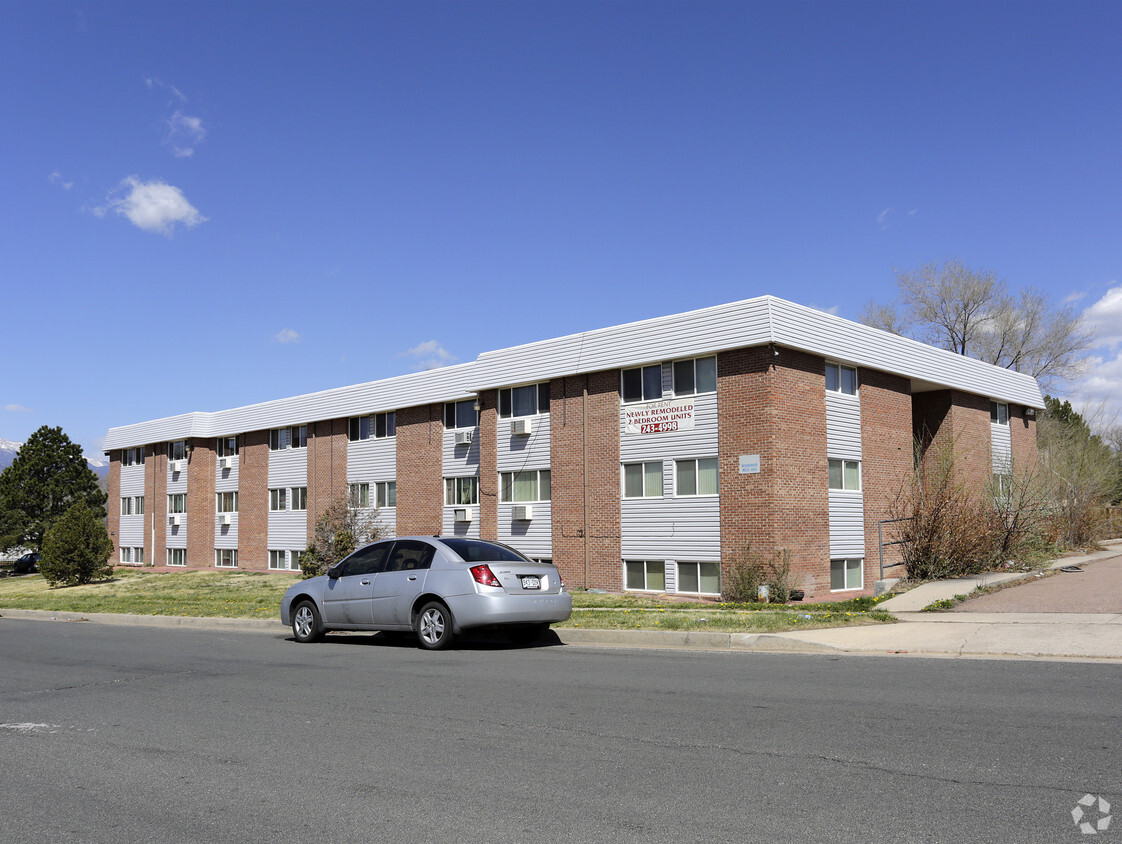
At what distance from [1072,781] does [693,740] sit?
2336 millimetres

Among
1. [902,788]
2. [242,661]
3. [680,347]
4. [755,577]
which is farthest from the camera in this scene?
[680,347]

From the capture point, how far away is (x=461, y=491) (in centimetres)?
3183

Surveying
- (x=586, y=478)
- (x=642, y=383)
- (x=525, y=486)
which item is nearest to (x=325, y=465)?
(x=525, y=486)

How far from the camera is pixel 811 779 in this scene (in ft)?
18.1

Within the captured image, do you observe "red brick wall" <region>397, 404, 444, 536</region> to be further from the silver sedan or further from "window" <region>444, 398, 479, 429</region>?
the silver sedan

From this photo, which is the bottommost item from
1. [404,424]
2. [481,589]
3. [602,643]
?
[602,643]

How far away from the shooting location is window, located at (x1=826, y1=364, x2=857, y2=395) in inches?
983

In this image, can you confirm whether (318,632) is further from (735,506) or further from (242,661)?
(735,506)

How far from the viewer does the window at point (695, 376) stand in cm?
2402

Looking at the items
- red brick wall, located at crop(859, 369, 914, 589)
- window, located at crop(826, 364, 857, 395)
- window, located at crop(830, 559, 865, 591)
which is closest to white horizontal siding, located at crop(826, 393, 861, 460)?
window, located at crop(826, 364, 857, 395)

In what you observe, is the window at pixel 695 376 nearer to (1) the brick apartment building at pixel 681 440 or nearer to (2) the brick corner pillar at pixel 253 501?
(1) the brick apartment building at pixel 681 440

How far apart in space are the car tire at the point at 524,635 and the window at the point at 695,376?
38.9ft

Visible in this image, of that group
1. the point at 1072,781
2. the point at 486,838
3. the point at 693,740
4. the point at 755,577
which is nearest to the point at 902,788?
the point at 1072,781

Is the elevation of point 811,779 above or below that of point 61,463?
below
